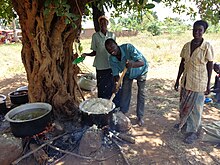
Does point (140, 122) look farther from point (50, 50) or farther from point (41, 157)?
point (50, 50)

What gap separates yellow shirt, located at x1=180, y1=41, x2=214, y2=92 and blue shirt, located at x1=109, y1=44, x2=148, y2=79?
608 millimetres

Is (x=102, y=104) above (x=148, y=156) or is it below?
above

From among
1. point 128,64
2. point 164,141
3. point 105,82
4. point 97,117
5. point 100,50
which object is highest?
point 100,50

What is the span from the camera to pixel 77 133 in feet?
8.98

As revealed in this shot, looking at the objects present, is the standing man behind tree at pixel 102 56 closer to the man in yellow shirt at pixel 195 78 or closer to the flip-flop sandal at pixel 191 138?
the man in yellow shirt at pixel 195 78

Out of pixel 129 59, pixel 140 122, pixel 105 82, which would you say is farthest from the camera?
pixel 105 82

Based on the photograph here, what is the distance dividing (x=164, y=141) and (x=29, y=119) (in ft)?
5.80

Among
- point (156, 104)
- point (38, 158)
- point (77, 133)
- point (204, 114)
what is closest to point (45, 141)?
point (38, 158)

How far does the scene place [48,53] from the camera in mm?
2771

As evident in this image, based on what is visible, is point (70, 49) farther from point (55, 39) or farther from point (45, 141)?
point (45, 141)

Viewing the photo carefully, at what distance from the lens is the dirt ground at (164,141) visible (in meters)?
2.46

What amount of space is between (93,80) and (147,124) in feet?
6.88

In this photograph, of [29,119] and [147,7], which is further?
[29,119]

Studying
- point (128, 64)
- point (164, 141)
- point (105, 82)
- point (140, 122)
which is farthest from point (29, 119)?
point (164, 141)
